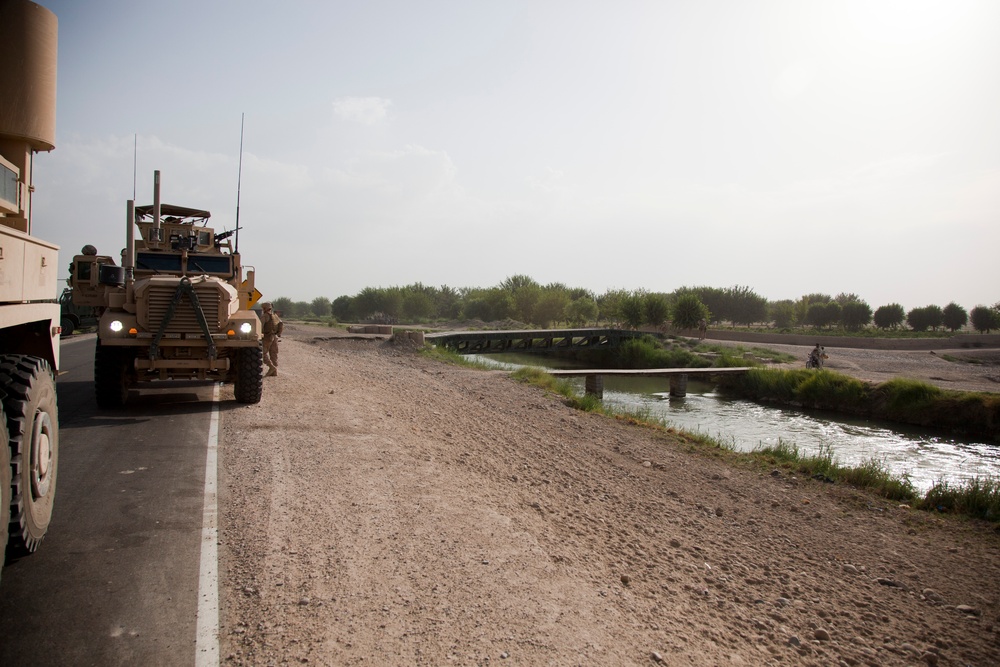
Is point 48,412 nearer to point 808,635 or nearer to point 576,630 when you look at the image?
point 576,630

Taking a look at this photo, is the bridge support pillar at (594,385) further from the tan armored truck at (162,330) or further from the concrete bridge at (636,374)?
the tan armored truck at (162,330)

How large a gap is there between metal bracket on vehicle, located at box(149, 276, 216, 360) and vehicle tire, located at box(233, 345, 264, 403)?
2.22 ft

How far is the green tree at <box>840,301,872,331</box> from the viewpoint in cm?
7600

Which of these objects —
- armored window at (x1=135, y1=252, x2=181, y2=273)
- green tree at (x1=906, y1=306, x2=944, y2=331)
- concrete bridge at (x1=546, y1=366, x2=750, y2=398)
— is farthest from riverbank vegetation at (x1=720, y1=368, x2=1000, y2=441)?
green tree at (x1=906, y1=306, x2=944, y2=331)

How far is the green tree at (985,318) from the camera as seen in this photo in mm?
64569

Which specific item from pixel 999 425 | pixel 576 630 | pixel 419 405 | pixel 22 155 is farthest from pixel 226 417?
pixel 999 425

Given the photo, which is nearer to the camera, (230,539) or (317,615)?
(317,615)

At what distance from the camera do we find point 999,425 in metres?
19.3

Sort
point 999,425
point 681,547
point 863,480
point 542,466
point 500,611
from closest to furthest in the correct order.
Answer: point 500,611
point 681,547
point 542,466
point 863,480
point 999,425

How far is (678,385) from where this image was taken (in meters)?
27.8

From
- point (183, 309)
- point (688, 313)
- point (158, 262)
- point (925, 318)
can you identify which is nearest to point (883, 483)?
point (183, 309)

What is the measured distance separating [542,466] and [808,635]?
181 inches

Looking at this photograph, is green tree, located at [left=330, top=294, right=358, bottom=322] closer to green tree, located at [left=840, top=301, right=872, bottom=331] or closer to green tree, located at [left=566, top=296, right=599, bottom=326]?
green tree, located at [left=566, top=296, right=599, bottom=326]

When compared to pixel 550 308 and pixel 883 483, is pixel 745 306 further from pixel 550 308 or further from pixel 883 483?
pixel 883 483
